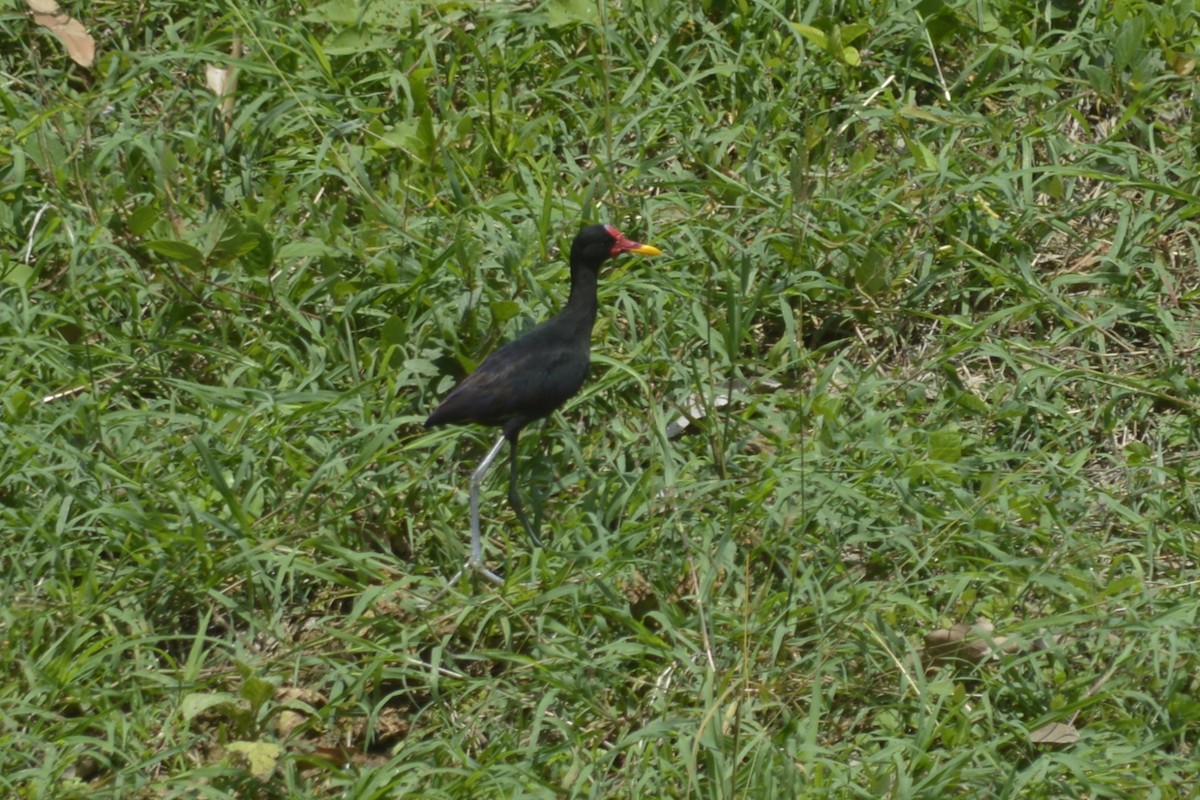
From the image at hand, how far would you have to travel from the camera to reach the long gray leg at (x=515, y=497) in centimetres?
552

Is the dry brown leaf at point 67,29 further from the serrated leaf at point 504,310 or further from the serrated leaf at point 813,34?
the serrated leaf at point 813,34

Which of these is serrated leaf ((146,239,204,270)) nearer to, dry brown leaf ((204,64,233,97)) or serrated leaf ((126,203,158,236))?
serrated leaf ((126,203,158,236))

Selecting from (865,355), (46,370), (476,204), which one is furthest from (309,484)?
(865,355)

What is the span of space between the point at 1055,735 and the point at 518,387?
198cm

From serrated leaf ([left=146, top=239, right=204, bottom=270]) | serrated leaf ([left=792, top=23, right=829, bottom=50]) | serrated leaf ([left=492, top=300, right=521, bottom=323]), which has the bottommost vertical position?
serrated leaf ([left=492, top=300, right=521, bottom=323])

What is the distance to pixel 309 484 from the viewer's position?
5.35 meters

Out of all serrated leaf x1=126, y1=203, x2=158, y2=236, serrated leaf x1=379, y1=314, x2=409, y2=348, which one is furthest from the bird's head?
serrated leaf x1=126, y1=203, x2=158, y2=236

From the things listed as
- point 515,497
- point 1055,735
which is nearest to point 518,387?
point 515,497

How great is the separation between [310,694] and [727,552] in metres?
1.30

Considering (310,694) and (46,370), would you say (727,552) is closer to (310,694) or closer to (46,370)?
(310,694)

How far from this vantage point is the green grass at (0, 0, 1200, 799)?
4.78 metres

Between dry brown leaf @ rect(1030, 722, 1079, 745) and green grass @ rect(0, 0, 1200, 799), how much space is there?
2cm

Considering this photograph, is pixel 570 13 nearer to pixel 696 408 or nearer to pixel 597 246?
pixel 597 246

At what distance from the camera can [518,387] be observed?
5582mm
